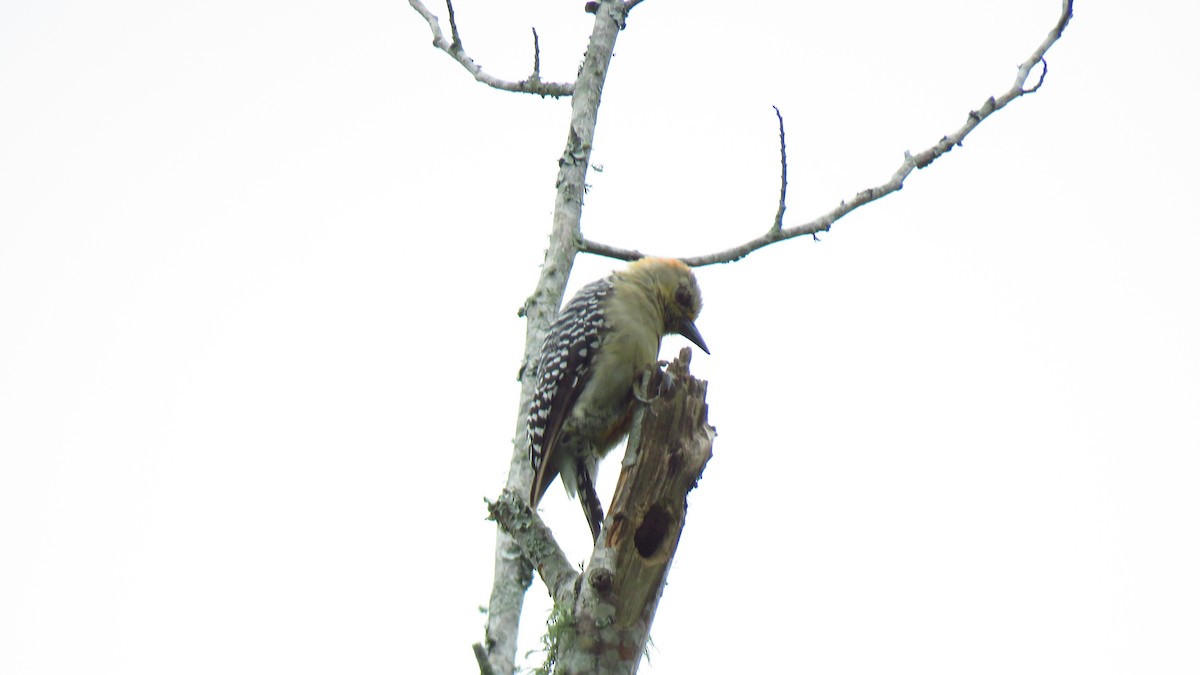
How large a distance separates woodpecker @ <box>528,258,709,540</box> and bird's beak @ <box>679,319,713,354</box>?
31 cm

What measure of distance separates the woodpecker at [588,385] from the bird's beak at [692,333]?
1.01 feet

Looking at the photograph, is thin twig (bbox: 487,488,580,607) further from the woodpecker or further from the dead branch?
the woodpecker

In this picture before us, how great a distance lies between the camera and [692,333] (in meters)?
6.70

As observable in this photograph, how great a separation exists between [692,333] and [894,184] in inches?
58.0

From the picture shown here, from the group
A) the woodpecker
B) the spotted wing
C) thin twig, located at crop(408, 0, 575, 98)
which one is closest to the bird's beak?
the woodpecker

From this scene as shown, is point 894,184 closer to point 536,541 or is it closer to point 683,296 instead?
point 683,296

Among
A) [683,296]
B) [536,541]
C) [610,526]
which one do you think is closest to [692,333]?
[683,296]

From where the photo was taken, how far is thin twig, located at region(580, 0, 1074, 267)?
5.96 m

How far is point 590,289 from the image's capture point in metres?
6.52

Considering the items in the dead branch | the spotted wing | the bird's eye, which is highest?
the bird's eye

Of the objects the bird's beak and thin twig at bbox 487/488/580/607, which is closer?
thin twig at bbox 487/488/580/607

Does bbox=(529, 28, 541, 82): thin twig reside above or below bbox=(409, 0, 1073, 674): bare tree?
above

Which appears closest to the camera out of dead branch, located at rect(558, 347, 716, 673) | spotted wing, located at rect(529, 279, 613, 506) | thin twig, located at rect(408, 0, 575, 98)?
dead branch, located at rect(558, 347, 716, 673)

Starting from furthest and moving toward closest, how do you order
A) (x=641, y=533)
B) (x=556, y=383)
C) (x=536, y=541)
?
(x=556, y=383)
(x=536, y=541)
(x=641, y=533)
